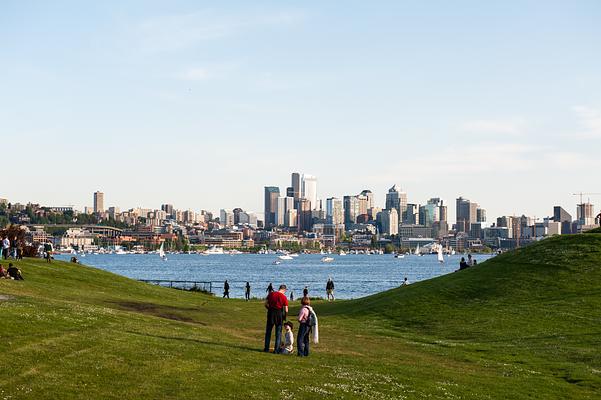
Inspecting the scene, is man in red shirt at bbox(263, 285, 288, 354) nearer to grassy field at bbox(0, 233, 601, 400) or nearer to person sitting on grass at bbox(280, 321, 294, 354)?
person sitting on grass at bbox(280, 321, 294, 354)

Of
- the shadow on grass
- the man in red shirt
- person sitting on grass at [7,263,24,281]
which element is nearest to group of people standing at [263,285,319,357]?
the man in red shirt

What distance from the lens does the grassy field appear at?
23.5 metres

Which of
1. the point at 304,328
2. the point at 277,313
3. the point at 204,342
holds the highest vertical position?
the point at 277,313

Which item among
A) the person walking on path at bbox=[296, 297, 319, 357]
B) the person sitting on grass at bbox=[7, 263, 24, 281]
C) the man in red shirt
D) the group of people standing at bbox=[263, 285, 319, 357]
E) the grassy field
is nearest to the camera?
the grassy field

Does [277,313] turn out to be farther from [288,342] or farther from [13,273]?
[13,273]

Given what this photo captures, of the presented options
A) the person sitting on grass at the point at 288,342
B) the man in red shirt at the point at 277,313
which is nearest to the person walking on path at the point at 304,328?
the person sitting on grass at the point at 288,342

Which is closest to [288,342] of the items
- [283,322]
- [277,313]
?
[283,322]

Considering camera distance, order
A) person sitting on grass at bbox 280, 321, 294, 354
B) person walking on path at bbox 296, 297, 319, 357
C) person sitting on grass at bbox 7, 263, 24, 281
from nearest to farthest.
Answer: person walking on path at bbox 296, 297, 319, 357, person sitting on grass at bbox 280, 321, 294, 354, person sitting on grass at bbox 7, 263, 24, 281

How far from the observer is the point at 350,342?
127ft

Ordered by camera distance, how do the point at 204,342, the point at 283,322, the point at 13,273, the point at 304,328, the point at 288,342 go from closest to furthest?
1. the point at 304,328
2. the point at 288,342
3. the point at 283,322
4. the point at 204,342
5. the point at 13,273

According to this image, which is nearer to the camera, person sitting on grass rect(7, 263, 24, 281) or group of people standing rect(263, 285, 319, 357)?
group of people standing rect(263, 285, 319, 357)

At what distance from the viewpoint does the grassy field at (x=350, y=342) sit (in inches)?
923

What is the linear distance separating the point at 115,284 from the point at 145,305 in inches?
651

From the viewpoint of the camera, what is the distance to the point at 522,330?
42.6 metres
